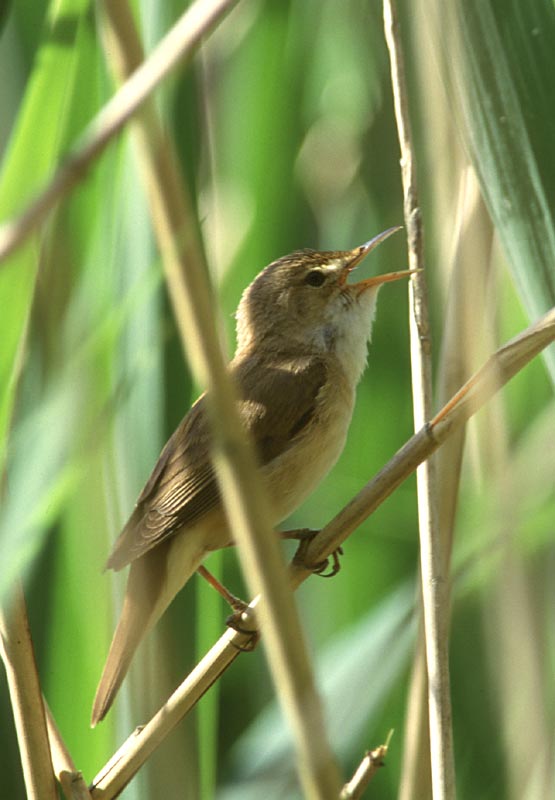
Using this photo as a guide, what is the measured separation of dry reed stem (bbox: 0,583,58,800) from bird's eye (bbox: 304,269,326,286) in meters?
1.37

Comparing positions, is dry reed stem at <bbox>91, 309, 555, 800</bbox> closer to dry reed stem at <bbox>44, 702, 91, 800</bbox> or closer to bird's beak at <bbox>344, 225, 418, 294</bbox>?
dry reed stem at <bbox>44, 702, 91, 800</bbox>

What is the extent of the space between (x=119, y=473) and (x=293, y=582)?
0.36m

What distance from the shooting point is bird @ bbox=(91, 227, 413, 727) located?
2.00 m

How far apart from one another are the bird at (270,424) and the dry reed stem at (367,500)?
0.46 ft

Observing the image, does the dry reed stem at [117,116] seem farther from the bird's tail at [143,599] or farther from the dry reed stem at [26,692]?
the bird's tail at [143,599]

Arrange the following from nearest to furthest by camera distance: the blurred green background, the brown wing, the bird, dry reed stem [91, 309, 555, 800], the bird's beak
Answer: dry reed stem [91, 309, 555, 800], the blurred green background, the bird, the brown wing, the bird's beak

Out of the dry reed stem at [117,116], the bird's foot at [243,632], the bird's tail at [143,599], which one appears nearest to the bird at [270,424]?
the bird's tail at [143,599]

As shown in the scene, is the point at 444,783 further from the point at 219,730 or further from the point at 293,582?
the point at 219,730

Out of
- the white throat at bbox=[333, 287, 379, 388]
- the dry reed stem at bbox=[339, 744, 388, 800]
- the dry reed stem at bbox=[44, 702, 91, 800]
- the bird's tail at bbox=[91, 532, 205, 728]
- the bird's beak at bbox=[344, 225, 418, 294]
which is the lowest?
the dry reed stem at bbox=[339, 744, 388, 800]

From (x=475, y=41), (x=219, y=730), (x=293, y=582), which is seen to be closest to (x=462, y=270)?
(x=475, y=41)

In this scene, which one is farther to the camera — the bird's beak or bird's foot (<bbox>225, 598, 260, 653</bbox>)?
the bird's beak

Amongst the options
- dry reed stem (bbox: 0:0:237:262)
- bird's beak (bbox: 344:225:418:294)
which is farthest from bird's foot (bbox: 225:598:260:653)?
dry reed stem (bbox: 0:0:237:262)

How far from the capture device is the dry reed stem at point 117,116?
2.89 ft

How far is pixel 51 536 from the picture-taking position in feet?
6.05
